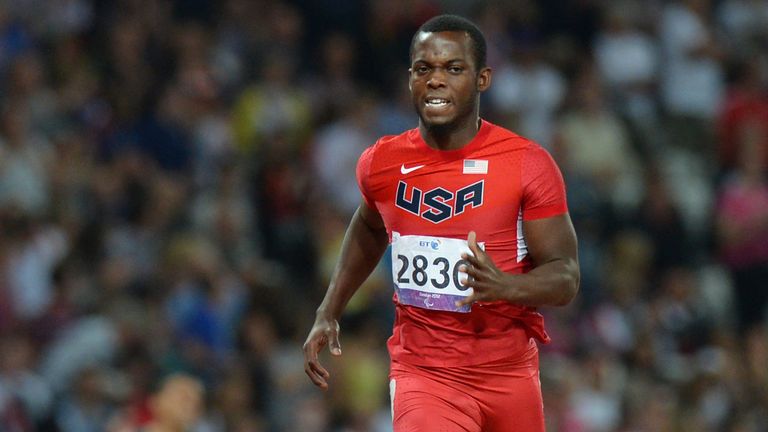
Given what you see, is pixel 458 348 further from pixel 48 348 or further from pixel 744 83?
pixel 744 83

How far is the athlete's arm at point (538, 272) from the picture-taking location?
4.63 metres

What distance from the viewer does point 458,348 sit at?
5172 mm

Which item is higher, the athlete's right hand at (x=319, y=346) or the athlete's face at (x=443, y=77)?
the athlete's face at (x=443, y=77)

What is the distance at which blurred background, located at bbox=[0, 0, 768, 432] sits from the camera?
9641 millimetres

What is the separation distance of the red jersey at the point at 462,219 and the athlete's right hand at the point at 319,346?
26 cm

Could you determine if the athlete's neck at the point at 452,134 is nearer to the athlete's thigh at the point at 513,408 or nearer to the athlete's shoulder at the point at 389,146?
the athlete's shoulder at the point at 389,146

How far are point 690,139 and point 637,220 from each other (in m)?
1.71

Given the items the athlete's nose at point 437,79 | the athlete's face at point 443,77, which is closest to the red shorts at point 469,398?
the athlete's face at point 443,77

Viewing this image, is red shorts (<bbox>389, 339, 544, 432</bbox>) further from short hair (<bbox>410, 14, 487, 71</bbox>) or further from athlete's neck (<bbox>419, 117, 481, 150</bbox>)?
short hair (<bbox>410, 14, 487, 71</bbox>)

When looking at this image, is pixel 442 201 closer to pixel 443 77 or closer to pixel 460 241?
pixel 460 241

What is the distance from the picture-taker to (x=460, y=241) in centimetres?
507

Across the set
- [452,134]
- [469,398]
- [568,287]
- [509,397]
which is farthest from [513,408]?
[452,134]

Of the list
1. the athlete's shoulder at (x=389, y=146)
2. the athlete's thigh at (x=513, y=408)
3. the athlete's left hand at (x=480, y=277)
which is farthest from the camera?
the athlete's shoulder at (x=389, y=146)

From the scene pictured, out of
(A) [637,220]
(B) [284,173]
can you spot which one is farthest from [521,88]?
(B) [284,173]
